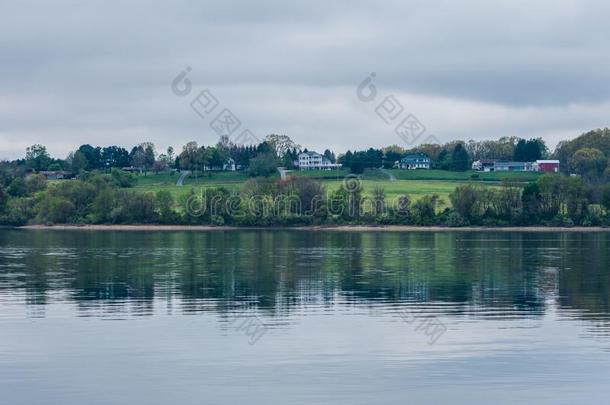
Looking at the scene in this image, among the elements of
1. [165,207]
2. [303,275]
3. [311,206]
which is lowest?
[303,275]

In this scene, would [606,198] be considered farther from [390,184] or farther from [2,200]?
[2,200]

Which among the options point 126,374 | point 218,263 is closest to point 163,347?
point 126,374

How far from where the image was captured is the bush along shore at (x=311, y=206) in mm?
156125

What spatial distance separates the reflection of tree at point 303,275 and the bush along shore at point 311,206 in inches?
1759

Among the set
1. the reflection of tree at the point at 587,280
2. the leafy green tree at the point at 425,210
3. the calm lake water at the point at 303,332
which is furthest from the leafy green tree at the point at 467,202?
the calm lake water at the point at 303,332

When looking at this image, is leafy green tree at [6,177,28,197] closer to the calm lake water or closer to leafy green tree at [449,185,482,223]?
leafy green tree at [449,185,482,223]

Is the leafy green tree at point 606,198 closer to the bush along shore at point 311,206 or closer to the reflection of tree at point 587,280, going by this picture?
the bush along shore at point 311,206

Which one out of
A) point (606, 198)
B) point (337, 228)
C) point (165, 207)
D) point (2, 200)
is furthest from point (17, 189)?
point (606, 198)

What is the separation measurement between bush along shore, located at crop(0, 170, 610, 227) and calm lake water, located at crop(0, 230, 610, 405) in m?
77.5

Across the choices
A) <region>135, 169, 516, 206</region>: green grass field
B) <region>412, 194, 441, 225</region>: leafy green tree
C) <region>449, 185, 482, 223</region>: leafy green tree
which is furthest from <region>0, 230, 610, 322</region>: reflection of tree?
<region>135, 169, 516, 206</region>: green grass field

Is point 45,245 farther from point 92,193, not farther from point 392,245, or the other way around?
point 92,193

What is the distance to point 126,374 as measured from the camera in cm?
3322

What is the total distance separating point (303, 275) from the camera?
68250 millimetres

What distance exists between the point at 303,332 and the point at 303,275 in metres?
26.9
